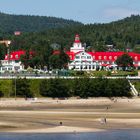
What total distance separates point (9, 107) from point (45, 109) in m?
5.69

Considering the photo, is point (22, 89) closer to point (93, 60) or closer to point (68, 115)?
point (68, 115)

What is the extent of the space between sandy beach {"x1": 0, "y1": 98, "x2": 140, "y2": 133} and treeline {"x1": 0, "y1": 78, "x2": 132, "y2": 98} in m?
2.17

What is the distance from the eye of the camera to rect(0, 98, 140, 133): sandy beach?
62.4m

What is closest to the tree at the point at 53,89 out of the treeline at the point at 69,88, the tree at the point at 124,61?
the treeline at the point at 69,88

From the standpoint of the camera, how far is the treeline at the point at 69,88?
9731 centimetres

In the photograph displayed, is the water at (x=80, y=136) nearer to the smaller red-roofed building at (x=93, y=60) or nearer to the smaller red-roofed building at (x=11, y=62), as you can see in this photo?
the smaller red-roofed building at (x=93, y=60)

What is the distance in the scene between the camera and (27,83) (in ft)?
326

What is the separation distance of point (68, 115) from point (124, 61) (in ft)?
257

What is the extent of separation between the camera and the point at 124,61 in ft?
497

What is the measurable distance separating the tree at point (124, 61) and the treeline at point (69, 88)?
4987 centimetres

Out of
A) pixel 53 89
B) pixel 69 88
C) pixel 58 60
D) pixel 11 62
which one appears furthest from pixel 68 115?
pixel 11 62

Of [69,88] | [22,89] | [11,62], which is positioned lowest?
[22,89]

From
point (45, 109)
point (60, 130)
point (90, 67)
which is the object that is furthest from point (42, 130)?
point (90, 67)

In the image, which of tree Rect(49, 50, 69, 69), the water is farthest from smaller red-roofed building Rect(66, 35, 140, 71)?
the water
